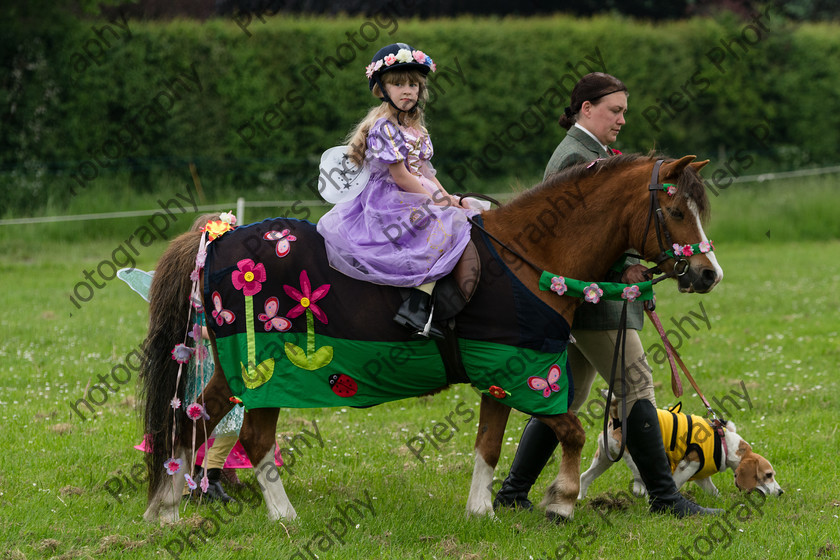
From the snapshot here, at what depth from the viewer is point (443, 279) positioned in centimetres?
441

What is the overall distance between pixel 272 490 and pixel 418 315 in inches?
47.3

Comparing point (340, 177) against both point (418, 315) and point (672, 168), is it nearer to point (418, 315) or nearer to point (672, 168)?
point (418, 315)

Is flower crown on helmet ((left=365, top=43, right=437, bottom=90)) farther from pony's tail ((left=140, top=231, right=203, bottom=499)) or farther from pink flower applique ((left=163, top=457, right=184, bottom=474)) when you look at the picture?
pink flower applique ((left=163, top=457, right=184, bottom=474))

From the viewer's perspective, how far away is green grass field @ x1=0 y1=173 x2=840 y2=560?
427 cm

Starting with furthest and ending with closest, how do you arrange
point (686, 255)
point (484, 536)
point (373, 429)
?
point (373, 429) → point (484, 536) → point (686, 255)

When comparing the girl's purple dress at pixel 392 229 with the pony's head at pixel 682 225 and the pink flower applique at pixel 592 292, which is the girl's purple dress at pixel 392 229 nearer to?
the pink flower applique at pixel 592 292

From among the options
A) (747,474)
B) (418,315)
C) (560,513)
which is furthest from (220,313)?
(747,474)

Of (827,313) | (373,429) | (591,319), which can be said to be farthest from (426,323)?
(827,313)

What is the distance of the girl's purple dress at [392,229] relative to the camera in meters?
4.37

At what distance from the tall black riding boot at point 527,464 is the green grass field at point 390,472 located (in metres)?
0.25

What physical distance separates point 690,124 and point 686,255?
16956 millimetres

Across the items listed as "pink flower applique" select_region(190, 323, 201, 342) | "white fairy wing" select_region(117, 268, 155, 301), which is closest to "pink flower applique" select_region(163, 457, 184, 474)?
"pink flower applique" select_region(190, 323, 201, 342)

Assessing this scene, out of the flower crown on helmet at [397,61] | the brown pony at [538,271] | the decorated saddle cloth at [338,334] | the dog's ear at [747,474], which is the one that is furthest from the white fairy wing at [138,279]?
the dog's ear at [747,474]

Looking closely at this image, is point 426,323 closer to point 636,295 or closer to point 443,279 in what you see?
point 443,279
